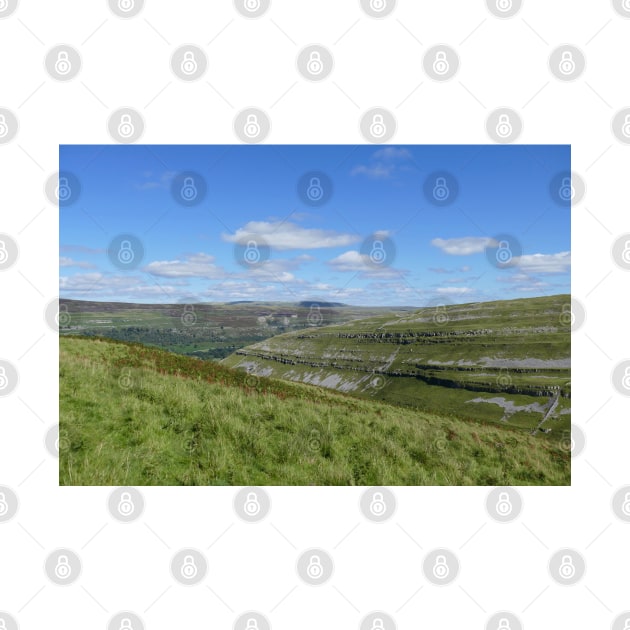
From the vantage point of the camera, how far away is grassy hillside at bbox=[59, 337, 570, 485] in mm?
7973

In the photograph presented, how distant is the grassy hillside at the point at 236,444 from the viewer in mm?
7973

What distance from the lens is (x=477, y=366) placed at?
142 meters

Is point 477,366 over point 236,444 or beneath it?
over

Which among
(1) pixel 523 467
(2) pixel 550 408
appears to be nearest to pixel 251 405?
(1) pixel 523 467

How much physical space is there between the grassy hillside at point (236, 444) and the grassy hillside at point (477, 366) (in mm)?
84916

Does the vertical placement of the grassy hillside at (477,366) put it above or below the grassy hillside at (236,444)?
above

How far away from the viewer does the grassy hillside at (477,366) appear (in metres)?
112

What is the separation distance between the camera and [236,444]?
29.3ft

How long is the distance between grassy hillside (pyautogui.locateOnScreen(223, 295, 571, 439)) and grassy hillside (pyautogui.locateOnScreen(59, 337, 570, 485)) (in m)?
84.9

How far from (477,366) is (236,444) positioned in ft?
484

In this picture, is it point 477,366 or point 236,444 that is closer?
point 236,444

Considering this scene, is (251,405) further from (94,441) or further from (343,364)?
(343,364)

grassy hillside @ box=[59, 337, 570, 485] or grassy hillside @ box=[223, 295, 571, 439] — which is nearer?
grassy hillside @ box=[59, 337, 570, 485]

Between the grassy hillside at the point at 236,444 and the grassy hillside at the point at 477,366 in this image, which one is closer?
the grassy hillside at the point at 236,444
